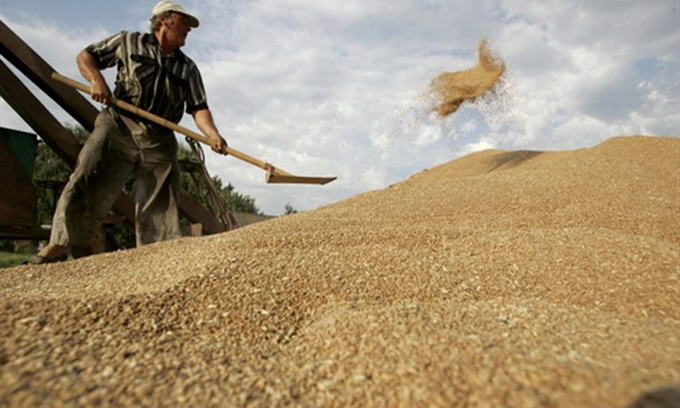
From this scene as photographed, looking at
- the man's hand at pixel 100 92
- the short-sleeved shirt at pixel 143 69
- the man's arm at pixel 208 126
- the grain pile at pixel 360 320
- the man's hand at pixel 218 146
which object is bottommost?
the grain pile at pixel 360 320

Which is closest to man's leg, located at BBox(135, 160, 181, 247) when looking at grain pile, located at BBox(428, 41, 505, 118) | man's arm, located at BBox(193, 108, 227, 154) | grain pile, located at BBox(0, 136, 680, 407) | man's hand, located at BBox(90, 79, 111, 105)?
man's arm, located at BBox(193, 108, 227, 154)

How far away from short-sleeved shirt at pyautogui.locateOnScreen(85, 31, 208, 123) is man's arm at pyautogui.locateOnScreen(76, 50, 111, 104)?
61 millimetres

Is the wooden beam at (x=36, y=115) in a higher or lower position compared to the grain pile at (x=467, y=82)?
lower

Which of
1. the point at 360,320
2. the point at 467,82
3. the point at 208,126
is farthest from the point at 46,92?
the point at 467,82

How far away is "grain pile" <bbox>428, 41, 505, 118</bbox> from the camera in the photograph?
6031 millimetres

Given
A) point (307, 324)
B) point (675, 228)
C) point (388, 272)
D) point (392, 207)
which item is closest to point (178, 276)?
point (307, 324)

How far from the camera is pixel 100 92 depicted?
2.90m

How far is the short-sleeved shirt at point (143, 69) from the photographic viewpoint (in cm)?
305

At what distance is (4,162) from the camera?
139 inches

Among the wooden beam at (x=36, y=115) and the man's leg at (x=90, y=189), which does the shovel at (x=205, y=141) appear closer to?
the man's leg at (x=90, y=189)

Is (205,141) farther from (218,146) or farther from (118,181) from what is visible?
(118,181)

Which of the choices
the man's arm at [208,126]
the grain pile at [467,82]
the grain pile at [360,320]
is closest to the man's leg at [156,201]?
the man's arm at [208,126]

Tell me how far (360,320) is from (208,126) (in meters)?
2.29

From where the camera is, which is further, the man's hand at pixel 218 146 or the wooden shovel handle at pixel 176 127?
the man's hand at pixel 218 146
